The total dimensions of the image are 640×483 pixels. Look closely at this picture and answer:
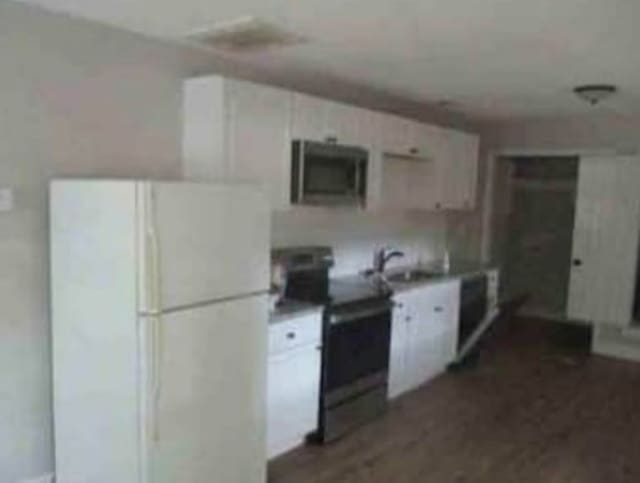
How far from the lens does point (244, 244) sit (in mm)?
2930

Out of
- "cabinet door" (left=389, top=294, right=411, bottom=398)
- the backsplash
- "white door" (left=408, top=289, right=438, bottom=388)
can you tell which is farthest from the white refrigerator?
"white door" (left=408, top=289, right=438, bottom=388)

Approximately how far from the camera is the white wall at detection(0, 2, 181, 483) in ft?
9.19

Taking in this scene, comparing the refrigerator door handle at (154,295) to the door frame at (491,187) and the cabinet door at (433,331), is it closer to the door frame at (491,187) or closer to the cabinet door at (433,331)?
the cabinet door at (433,331)

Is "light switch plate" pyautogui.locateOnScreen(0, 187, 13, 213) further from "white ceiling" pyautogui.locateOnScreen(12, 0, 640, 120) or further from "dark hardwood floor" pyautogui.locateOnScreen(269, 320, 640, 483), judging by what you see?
"dark hardwood floor" pyautogui.locateOnScreen(269, 320, 640, 483)

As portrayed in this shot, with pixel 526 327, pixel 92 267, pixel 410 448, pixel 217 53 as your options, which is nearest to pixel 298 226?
pixel 217 53

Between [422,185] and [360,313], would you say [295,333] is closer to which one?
[360,313]

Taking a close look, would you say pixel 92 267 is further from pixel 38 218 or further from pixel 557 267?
pixel 557 267

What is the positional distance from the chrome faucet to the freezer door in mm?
2311

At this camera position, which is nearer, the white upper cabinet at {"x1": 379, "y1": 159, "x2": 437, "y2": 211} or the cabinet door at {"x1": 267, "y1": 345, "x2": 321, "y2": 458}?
the cabinet door at {"x1": 267, "y1": 345, "x2": 321, "y2": 458}

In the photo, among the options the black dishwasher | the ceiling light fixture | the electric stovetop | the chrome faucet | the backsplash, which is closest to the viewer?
the electric stovetop

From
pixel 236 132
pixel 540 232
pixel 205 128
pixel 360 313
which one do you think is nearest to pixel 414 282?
pixel 360 313

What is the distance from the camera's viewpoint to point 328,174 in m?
4.12

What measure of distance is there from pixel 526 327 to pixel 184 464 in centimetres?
562

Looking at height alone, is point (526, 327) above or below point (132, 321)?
below
